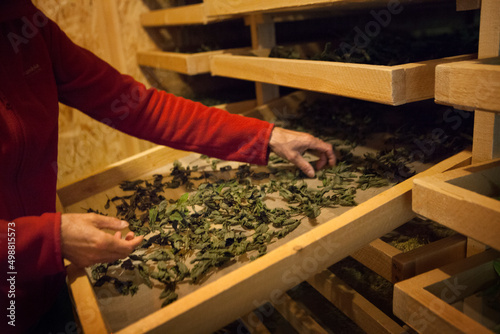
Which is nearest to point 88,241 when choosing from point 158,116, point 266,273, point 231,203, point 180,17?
point 266,273

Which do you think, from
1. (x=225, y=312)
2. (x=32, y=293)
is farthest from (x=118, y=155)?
(x=225, y=312)

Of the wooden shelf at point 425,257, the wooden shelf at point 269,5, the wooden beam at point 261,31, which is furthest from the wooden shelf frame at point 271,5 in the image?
the wooden shelf at point 425,257

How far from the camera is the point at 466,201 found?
85cm

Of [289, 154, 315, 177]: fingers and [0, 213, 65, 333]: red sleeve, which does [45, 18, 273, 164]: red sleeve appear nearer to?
[289, 154, 315, 177]: fingers

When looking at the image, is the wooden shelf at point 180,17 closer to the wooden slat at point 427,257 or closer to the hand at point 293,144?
the hand at point 293,144

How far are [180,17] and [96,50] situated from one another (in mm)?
621

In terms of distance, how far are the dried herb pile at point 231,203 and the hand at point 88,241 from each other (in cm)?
12

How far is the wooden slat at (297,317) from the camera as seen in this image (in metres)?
1.57

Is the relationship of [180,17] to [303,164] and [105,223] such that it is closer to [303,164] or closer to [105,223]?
[303,164]

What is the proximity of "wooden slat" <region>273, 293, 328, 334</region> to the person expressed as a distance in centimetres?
57

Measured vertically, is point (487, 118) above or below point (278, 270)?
above

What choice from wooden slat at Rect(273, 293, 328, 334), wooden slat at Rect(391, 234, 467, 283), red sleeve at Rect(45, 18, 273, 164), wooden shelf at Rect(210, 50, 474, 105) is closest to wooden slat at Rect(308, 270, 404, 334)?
wooden slat at Rect(273, 293, 328, 334)

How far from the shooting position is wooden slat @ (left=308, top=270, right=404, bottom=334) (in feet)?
4.63

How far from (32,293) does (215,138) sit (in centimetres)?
72
